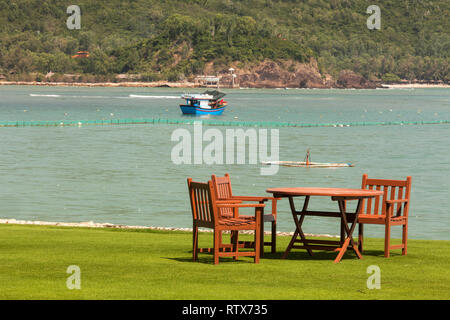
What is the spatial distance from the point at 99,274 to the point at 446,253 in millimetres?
5837

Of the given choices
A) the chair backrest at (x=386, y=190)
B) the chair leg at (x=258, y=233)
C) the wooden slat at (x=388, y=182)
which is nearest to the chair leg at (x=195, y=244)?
the chair leg at (x=258, y=233)

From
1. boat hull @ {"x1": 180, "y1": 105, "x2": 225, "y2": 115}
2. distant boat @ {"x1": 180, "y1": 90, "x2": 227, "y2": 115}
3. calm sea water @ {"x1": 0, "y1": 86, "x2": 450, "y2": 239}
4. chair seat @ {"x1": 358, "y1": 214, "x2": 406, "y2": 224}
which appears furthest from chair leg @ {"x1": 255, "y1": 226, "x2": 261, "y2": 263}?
boat hull @ {"x1": 180, "y1": 105, "x2": 225, "y2": 115}

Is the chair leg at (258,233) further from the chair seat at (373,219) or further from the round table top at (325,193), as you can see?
the chair seat at (373,219)

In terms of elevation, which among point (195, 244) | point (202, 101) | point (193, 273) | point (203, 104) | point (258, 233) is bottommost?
point (203, 104)

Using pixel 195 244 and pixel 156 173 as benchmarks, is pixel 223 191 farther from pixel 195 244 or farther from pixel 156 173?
pixel 156 173

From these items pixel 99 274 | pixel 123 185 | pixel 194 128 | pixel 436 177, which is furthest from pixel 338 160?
pixel 99 274

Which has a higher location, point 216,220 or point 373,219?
point 216,220

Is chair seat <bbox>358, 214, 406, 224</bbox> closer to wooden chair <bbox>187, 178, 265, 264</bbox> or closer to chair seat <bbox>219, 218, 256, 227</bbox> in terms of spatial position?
wooden chair <bbox>187, 178, 265, 264</bbox>

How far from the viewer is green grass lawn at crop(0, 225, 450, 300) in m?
8.96

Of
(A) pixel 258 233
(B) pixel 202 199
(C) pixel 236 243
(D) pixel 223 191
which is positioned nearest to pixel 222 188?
(D) pixel 223 191

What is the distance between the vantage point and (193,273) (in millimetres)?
10336
